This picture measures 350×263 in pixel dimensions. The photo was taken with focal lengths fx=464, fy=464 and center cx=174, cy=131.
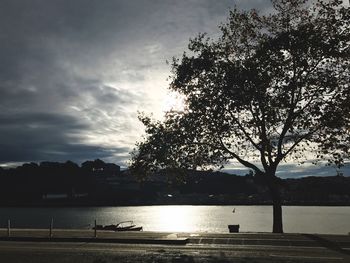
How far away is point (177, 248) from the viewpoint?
21906mm

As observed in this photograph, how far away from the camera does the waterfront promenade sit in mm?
18594

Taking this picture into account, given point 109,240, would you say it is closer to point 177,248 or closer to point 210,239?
point 177,248

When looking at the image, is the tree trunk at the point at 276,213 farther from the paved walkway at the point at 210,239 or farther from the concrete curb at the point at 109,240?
the concrete curb at the point at 109,240

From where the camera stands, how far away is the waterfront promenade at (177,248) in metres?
18.6

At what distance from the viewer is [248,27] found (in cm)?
3459

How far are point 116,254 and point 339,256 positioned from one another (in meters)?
9.27

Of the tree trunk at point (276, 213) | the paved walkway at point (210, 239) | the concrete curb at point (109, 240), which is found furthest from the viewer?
the tree trunk at point (276, 213)

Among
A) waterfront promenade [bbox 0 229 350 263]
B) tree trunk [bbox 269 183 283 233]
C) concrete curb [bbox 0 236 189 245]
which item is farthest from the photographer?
tree trunk [bbox 269 183 283 233]

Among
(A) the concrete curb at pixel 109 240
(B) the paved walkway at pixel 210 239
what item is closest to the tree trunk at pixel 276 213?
(B) the paved walkway at pixel 210 239

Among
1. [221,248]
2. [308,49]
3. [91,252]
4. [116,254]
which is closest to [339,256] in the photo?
[221,248]

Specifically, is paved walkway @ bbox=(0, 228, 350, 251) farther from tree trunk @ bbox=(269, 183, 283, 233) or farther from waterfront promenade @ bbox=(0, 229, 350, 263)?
tree trunk @ bbox=(269, 183, 283, 233)

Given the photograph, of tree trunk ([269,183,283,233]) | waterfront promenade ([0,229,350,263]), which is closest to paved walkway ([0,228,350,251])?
waterfront promenade ([0,229,350,263])

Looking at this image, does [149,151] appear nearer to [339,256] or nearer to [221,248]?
[221,248]

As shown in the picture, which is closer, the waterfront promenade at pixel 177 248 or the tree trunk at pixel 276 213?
the waterfront promenade at pixel 177 248
